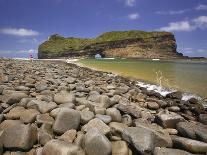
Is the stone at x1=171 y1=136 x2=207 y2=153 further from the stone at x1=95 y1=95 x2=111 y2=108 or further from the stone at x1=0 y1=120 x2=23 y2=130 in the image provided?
the stone at x1=0 y1=120 x2=23 y2=130

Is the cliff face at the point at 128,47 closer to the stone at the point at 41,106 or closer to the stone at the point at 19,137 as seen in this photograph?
the stone at the point at 41,106

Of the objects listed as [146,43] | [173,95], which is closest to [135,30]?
[146,43]

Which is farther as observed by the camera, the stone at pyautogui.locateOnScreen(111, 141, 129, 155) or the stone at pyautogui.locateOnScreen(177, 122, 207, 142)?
the stone at pyautogui.locateOnScreen(177, 122, 207, 142)

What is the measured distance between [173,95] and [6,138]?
682 centimetres

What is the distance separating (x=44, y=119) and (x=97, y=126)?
113 centimetres

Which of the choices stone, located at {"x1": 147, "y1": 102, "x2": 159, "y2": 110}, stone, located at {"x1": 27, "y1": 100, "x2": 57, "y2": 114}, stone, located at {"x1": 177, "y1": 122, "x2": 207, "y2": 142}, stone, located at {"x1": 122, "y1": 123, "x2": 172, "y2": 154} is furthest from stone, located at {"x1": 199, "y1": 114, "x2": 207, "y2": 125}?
stone, located at {"x1": 27, "y1": 100, "x2": 57, "y2": 114}

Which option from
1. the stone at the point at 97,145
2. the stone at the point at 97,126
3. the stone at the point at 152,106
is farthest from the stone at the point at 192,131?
the stone at the point at 152,106

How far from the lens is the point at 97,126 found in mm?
5203

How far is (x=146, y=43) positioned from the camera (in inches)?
4390

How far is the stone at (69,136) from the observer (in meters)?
4.86

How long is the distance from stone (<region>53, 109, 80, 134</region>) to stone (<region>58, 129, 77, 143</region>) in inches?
6.2

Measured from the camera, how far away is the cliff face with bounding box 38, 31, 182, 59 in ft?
356

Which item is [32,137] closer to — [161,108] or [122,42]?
[161,108]

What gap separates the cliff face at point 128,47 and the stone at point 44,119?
10108 cm
